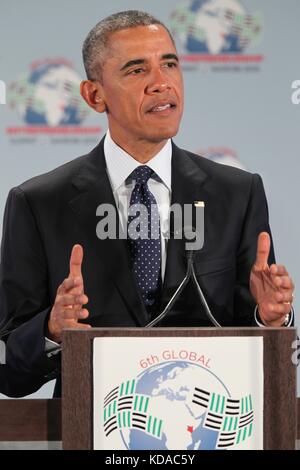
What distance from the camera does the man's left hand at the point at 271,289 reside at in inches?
46.7

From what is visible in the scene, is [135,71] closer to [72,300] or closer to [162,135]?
[162,135]

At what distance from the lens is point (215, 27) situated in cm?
186

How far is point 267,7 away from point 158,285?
80 centimetres

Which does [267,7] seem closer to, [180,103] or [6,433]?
[180,103]

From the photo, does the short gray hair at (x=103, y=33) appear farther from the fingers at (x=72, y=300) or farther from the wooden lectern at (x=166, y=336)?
the wooden lectern at (x=166, y=336)

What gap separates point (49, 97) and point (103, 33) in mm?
283

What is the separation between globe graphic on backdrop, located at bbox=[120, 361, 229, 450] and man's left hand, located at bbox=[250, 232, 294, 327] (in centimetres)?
23

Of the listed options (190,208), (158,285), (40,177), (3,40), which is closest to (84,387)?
(158,285)

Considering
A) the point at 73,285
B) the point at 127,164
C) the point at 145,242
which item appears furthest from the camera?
the point at 127,164

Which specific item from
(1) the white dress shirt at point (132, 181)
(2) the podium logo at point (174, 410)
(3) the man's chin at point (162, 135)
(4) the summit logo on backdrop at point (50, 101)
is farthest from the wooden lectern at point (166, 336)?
(4) the summit logo on backdrop at point (50, 101)

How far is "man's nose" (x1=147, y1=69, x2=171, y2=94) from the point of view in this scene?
1.58 m

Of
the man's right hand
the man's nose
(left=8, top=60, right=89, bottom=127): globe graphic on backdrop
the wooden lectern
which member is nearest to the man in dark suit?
the man's nose

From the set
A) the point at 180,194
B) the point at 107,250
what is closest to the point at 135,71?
the point at 180,194
